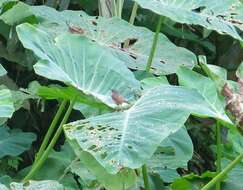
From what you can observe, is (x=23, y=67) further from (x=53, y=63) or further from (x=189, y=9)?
(x=53, y=63)

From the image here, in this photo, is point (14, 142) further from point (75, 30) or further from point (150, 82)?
point (150, 82)

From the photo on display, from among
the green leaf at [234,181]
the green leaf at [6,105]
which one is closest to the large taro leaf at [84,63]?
the green leaf at [6,105]

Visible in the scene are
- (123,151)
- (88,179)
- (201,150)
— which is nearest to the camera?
(123,151)

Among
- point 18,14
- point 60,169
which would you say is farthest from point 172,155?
point 18,14

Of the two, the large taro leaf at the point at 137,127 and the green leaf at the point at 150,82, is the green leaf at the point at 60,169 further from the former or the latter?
the large taro leaf at the point at 137,127

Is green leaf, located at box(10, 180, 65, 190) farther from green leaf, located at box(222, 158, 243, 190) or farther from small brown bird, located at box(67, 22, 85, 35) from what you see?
small brown bird, located at box(67, 22, 85, 35)

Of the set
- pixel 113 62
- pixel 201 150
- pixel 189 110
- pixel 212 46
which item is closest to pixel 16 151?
pixel 113 62
